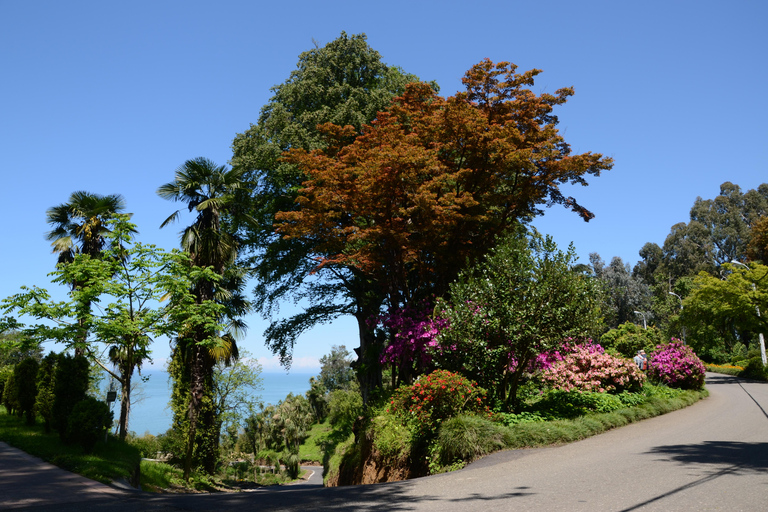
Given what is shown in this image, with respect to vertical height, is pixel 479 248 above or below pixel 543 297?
above

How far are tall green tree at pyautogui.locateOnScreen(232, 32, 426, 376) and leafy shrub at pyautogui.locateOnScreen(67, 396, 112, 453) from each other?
11137 millimetres

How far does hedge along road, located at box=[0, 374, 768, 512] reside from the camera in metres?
6.36

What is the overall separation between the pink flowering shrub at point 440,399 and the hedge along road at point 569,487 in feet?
5.77

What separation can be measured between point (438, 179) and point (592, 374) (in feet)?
26.1

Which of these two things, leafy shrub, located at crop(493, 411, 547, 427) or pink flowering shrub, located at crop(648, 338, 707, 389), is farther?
pink flowering shrub, located at crop(648, 338, 707, 389)

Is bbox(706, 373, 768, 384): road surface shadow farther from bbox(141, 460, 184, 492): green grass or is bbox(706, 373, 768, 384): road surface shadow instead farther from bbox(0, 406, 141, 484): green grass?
bbox(0, 406, 141, 484): green grass

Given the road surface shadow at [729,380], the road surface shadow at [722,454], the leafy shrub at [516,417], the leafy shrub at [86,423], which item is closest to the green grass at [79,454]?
the leafy shrub at [86,423]

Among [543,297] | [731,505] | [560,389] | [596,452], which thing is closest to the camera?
[731,505]

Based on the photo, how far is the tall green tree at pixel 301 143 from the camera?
73.0 ft

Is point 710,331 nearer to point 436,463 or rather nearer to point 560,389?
point 560,389

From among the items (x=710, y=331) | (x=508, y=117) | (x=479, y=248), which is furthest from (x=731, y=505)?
(x=710, y=331)

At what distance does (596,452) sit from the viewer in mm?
10109

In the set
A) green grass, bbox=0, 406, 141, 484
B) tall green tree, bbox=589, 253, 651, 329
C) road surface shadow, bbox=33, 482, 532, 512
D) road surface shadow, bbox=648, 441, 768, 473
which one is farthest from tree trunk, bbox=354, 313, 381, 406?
tall green tree, bbox=589, 253, 651, 329

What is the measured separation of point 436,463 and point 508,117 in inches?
464
